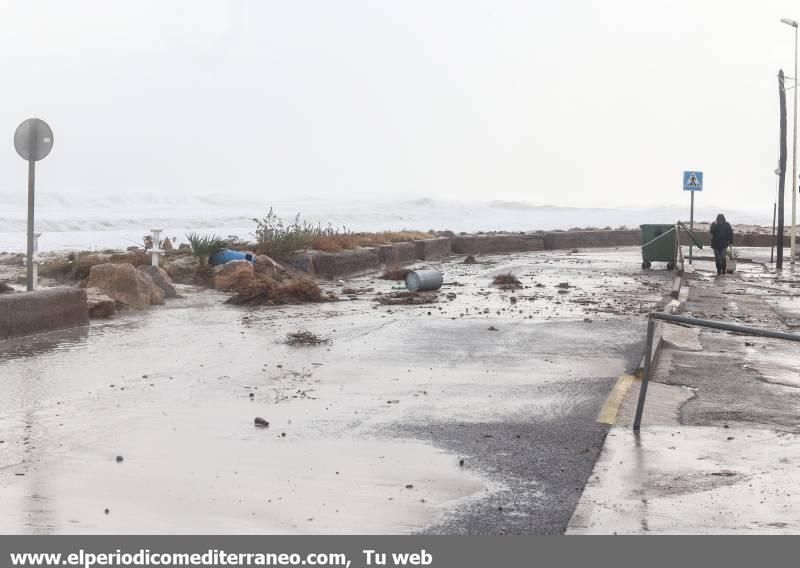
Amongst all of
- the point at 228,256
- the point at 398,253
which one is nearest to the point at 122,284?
the point at 228,256

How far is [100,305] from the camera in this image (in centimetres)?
1650

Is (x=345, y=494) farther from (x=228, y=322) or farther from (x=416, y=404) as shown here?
(x=228, y=322)

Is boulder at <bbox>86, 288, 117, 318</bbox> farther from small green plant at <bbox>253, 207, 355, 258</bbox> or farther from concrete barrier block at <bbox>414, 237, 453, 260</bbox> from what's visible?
concrete barrier block at <bbox>414, 237, 453, 260</bbox>

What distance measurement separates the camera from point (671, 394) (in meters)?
10.5

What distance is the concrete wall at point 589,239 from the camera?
43344mm

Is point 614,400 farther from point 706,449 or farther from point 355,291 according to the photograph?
point 355,291

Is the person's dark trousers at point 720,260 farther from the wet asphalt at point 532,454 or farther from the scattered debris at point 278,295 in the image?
the wet asphalt at point 532,454

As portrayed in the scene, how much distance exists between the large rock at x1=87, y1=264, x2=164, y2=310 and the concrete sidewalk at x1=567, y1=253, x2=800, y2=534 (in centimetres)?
767

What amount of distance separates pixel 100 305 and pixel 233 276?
15.4 feet

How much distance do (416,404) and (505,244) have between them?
31336 mm

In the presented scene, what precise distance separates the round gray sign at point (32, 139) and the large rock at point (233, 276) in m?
4.85

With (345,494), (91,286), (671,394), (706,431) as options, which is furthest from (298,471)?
(91,286)

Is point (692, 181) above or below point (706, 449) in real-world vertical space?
above

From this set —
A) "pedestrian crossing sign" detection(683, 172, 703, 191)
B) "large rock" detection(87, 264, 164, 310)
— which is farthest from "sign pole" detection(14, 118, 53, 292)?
"pedestrian crossing sign" detection(683, 172, 703, 191)
